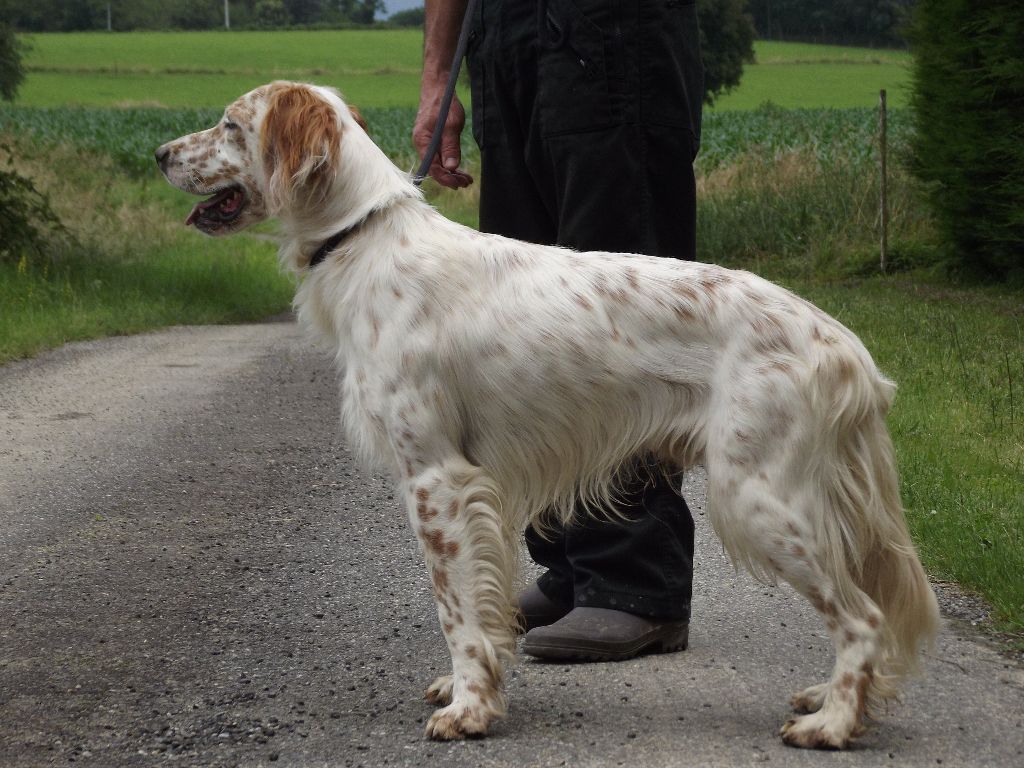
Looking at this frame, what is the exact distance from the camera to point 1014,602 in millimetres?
3949

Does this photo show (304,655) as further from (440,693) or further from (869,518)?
(869,518)

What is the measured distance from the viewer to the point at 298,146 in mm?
3396

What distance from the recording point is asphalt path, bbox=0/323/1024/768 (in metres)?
3.03

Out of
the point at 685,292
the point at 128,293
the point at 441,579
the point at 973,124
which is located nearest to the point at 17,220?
the point at 128,293

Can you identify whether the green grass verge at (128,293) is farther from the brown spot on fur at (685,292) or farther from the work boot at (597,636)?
the brown spot on fur at (685,292)

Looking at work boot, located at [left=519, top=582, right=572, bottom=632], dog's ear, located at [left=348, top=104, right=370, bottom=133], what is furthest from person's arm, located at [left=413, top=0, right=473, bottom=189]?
work boot, located at [left=519, top=582, right=572, bottom=632]

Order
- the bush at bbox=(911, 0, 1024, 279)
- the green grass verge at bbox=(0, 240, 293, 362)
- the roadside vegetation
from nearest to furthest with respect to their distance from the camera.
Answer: the roadside vegetation
the green grass verge at bbox=(0, 240, 293, 362)
the bush at bbox=(911, 0, 1024, 279)

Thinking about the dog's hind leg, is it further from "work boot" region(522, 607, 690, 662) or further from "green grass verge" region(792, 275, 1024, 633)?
"green grass verge" region(792, 275, 1024, 633)

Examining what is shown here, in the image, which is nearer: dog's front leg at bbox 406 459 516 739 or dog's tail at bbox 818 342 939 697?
dog's tail at bbox 818 342 939 697

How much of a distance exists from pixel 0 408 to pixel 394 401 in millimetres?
5118

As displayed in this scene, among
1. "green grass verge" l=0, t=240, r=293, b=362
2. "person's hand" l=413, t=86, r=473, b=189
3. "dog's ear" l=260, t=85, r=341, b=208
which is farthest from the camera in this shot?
"green grass verge" l=0, t=240, r=293, b=362

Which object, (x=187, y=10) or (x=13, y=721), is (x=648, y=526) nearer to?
(x=13, y=721)

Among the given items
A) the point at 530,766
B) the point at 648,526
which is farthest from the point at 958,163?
the point at 530,766

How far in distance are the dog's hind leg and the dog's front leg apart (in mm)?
613
